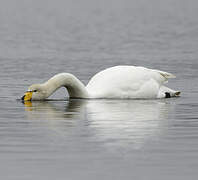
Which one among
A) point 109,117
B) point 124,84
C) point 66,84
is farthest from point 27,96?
point 109,117

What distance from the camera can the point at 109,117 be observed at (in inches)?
639

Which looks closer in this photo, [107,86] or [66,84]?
[107,86]

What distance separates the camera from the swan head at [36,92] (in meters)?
19.4

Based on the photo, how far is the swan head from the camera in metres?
19.4

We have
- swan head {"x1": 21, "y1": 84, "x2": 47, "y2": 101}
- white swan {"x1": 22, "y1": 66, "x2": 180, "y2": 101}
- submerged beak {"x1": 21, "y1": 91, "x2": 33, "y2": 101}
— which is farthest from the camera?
white swan {"x1": 22, "y1": 66, "x2": 180, "y2": 101}

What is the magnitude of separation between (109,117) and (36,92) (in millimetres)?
3639

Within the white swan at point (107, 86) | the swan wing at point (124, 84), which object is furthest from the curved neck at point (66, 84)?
the swan wing at point (124, 84)

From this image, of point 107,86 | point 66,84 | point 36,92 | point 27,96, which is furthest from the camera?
point 66,84

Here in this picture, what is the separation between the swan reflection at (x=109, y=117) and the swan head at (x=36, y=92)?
0.76 ft

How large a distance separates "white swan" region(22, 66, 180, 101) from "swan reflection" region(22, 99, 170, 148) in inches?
11.5

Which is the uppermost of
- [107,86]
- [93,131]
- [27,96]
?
[107,86]

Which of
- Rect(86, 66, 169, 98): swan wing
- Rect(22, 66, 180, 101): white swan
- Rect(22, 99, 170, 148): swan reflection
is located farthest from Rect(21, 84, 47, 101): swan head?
Rect(86, 66, 169, 98): swan wing

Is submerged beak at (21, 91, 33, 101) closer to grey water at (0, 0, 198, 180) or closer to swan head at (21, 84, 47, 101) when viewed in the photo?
swan head at (21, 84, 47, 101)

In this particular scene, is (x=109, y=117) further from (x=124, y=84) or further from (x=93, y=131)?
(x=124, y=84)
